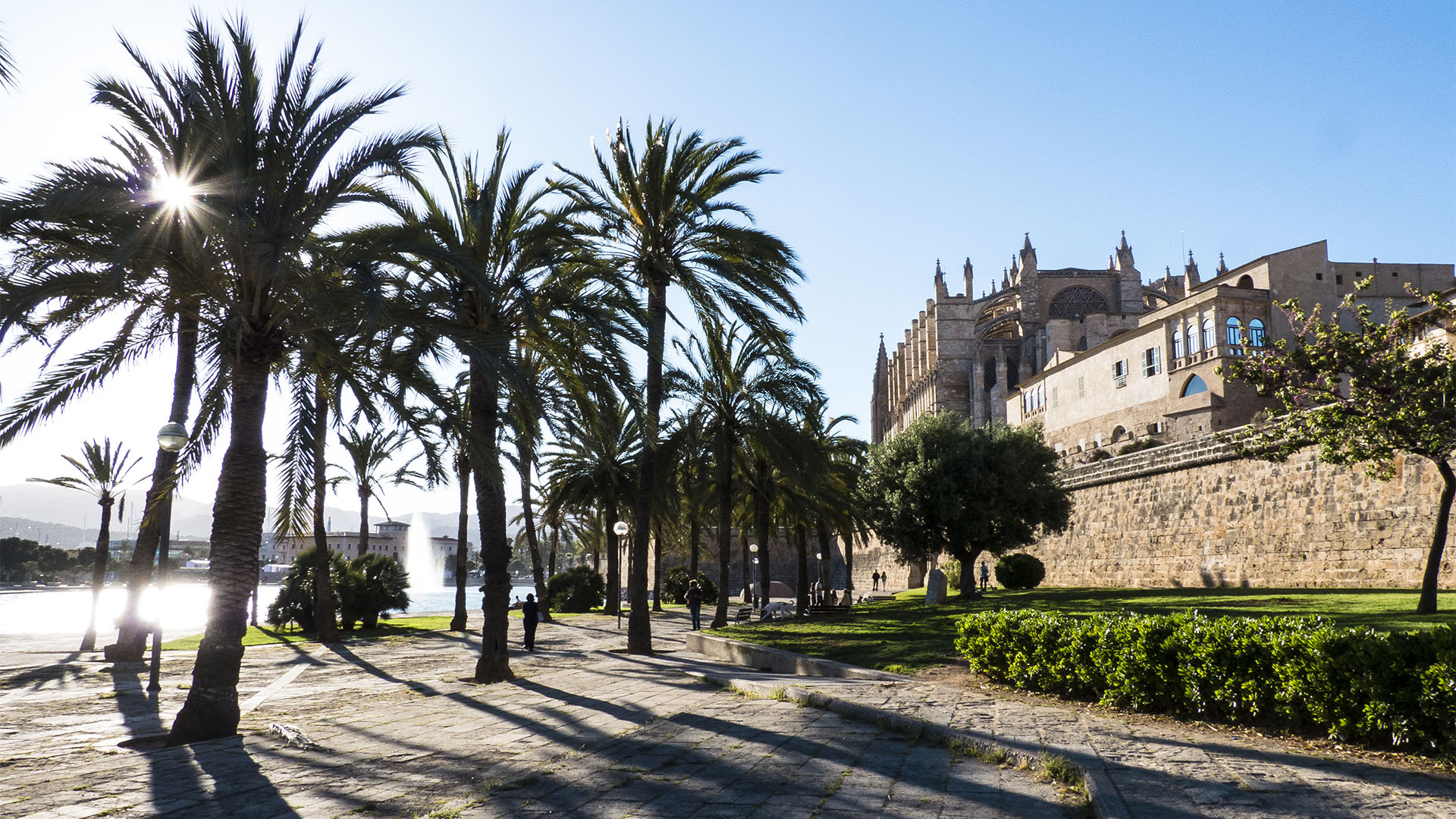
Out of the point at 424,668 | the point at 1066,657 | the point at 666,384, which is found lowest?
the point at 424,668

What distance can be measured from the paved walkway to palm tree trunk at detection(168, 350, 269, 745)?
0.49m

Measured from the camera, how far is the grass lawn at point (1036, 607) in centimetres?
1348

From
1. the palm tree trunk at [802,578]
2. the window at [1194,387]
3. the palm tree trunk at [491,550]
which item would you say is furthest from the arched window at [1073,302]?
the palm tree trunk at [491,550]

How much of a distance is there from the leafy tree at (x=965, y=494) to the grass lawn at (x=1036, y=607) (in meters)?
3.40

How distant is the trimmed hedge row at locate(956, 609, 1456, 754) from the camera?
20.5 ft

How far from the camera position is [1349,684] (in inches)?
264

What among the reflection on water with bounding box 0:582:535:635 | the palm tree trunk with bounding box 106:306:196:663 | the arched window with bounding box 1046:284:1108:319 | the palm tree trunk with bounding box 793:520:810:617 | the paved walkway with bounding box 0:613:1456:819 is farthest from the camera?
the arched window with bounding box 1046:284:1108:319

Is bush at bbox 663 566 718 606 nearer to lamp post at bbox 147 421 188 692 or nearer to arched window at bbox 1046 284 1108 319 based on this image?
lamp post at bbox 147 421 188 692

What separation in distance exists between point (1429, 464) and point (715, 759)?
1930 centimetres

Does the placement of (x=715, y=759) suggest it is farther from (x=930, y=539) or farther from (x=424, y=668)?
(x=930, y=539)

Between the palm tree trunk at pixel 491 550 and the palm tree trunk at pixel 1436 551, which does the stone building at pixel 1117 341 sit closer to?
the palm tree trunk at pixel 1436 551

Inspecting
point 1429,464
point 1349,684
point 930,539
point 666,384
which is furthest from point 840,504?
point 1349,684

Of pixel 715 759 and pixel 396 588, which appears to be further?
pixel 396 588

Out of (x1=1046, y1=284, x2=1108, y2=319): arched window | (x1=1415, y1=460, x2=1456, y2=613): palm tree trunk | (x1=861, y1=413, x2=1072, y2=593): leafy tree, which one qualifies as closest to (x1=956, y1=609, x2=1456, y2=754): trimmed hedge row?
(x1=1415, y1=460, x2=1456, y2=613): palm tree trunk
